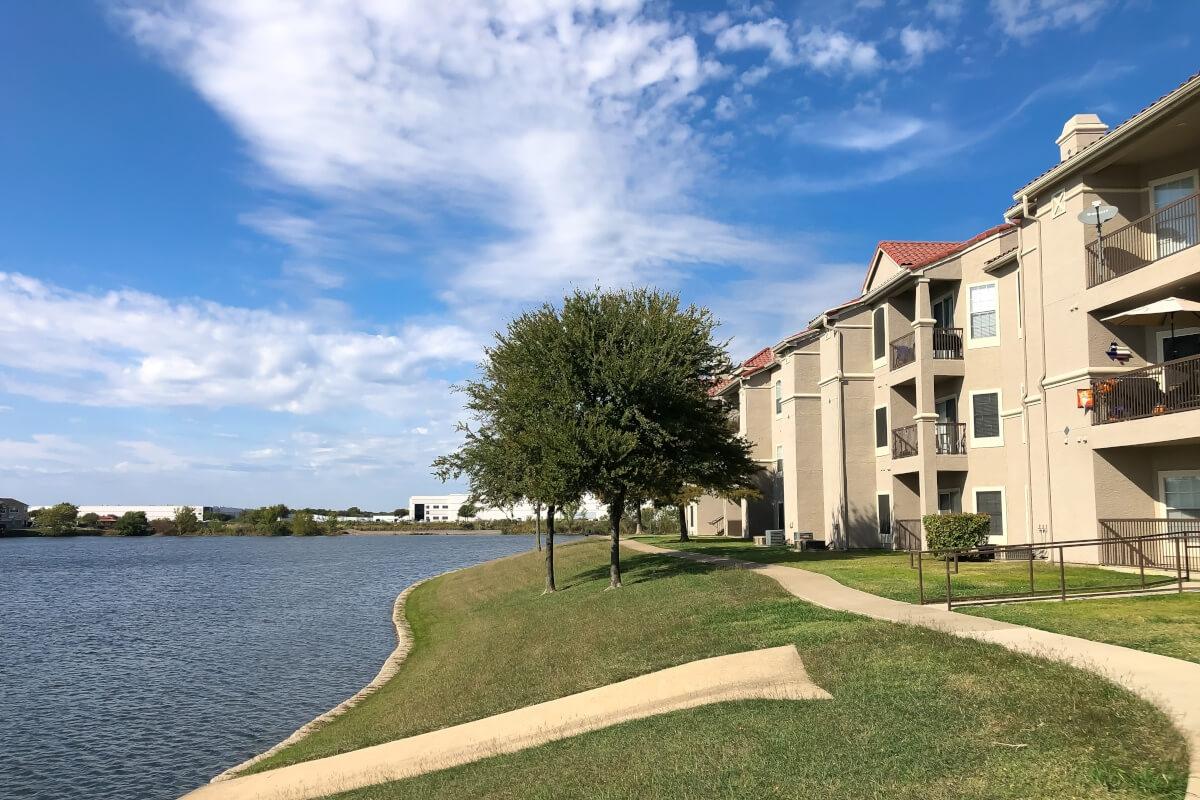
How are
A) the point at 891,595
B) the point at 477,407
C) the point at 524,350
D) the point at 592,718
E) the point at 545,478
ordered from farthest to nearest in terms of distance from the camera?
the point at 477,407, the point at 524,350, the point at 545,478, the point at 891,595, the point at 592,718

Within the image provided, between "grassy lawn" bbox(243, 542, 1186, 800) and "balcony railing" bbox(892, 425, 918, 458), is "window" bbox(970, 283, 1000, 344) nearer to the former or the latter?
"balcony railing" bbox(892, 425, 918, 458)

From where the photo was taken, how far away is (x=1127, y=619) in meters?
13.8

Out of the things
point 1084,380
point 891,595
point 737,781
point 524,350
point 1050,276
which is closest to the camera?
point 737,781

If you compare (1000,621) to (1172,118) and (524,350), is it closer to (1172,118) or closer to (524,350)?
(1172,118)

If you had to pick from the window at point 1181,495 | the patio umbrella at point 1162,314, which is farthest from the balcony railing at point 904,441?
the patio umbrella at point 1162,314

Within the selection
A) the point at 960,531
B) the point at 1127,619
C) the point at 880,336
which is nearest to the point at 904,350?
the point at 880,336

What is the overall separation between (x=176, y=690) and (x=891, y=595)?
1878cm

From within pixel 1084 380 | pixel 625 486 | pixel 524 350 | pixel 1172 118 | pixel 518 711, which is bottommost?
pixel 518 711

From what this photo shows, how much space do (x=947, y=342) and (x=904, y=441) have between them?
4.13m

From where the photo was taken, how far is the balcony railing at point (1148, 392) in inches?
784

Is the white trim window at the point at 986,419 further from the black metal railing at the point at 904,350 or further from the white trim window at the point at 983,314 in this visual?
the black metal railing at the point at 904,350

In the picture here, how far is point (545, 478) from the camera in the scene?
87.0 ft

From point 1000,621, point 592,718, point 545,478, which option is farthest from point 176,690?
point 1000,621

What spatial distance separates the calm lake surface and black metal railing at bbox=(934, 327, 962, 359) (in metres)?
21.8
